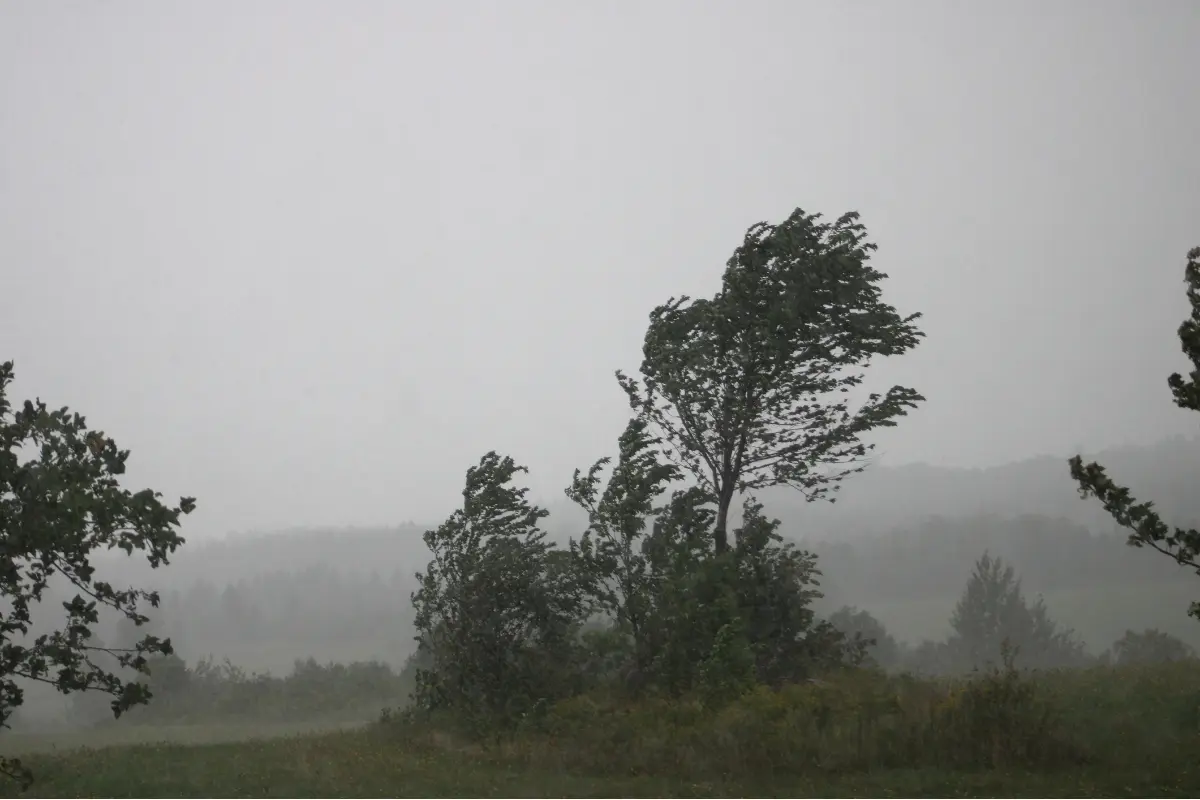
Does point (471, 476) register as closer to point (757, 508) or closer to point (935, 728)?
point (757, 508)

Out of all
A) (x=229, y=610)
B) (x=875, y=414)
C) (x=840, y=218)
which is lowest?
(x=229, y=610)

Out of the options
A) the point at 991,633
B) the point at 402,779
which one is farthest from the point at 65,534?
the point at 991,633

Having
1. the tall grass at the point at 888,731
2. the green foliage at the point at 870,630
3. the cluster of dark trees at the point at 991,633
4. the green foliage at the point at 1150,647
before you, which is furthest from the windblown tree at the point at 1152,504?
the cluster of dark trees at the point at 991,633

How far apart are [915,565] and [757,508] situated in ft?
431

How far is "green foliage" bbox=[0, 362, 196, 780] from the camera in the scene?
35.5ft

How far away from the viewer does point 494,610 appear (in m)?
22.0

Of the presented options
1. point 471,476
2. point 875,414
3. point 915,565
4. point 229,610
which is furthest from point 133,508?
point 915,565

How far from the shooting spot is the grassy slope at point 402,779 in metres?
12.2

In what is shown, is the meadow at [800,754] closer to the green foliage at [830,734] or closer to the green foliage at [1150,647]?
the green foliage at [830,734]

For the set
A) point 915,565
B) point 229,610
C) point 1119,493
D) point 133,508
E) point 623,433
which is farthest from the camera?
point 915,565

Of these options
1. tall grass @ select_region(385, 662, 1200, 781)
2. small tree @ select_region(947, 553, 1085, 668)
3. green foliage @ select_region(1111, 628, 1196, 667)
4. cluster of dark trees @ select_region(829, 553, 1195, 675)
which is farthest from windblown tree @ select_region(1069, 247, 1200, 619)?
small tree @ select_region(947, 553, 1085, 668)

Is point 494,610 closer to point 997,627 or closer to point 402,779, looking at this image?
point 402,779

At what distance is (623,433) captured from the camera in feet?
74.8

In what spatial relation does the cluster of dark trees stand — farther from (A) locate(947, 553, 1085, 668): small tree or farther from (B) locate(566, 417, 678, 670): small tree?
(B) locate(566, 417, 678, 670): small tree
